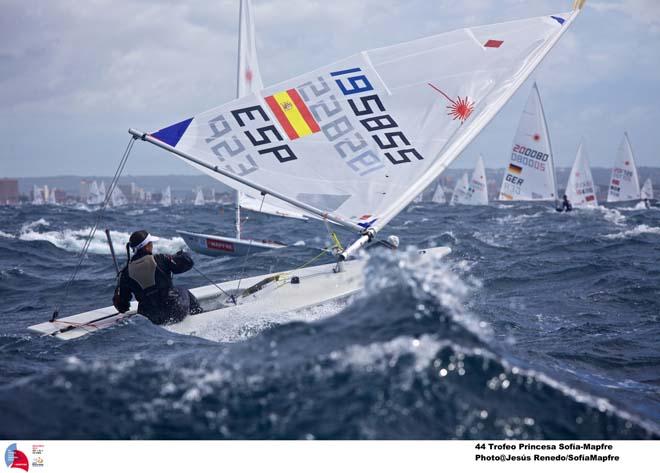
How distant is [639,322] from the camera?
575 cm

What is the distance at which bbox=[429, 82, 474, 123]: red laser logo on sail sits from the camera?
6.32m

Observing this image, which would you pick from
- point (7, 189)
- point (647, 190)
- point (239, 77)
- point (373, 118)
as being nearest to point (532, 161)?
point (239, 77)

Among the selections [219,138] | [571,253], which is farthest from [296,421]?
[571,253]

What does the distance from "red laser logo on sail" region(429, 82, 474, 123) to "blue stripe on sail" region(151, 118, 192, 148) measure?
2.72 metres

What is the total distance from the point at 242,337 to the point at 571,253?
26.6 ft

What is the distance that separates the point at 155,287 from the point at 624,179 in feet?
120

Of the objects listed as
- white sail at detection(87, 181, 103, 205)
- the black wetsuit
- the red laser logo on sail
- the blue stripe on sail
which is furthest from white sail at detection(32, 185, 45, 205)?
the red laser logo on sail

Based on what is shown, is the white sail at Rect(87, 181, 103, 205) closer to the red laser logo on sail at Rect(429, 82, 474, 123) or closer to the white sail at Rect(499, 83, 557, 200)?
the white sail at Rect(499, 83, 557, 200)

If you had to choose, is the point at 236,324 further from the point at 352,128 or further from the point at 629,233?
the point at 629,233

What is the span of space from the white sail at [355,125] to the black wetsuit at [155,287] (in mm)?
1515

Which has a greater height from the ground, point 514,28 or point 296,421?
point 514,28

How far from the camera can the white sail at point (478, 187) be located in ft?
122
